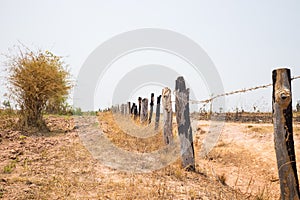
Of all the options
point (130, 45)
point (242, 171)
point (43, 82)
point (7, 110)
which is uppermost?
point (130, 45)

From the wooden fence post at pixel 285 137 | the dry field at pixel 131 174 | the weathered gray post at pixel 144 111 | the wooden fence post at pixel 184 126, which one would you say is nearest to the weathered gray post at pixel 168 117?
the dry field at pixel 131 174

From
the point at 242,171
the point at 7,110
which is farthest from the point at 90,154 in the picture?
the point at 7,110

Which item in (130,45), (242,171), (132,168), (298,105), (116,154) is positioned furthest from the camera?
(298,105)

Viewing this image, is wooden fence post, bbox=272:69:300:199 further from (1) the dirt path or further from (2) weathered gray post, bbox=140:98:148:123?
(2) weathered gray post, bbox=140:98:148:123

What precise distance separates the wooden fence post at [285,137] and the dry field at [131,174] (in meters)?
1.06

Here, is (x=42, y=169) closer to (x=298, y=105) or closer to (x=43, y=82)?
(x=43, y=82)

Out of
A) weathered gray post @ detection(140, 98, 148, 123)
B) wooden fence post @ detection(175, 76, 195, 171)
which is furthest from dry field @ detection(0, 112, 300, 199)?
weathered gray post @ detection(140, 98, 148, 123)

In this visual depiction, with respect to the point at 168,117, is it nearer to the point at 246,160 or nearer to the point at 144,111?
the point at 246,160

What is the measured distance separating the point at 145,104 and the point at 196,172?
9.15m

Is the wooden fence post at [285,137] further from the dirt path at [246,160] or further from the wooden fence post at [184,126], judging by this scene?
the wooden fence post at [184,126]

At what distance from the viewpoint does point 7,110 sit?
11008mm

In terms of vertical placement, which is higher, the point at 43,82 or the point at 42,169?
the point at 43,82

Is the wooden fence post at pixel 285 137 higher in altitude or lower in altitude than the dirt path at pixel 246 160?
higher

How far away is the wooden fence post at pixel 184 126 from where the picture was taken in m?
5.65
